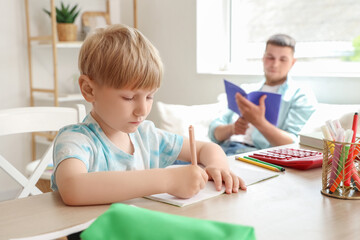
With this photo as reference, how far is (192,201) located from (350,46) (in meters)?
2.10

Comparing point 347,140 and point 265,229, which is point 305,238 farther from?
point 347,140

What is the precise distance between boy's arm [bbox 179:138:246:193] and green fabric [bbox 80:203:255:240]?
48 cm

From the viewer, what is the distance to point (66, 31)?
3.31 metres

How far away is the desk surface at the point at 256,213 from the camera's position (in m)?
0.69

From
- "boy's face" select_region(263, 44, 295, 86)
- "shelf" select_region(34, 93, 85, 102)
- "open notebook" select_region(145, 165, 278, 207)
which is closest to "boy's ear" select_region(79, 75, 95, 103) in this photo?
"open notebook" select_region(145, 165, 278, 207)

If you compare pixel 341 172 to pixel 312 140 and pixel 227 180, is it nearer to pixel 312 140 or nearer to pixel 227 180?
pixel 227 180

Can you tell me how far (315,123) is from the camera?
209cm

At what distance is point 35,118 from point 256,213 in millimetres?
911

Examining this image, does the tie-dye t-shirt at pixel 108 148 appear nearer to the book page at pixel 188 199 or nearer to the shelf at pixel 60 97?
the book page at pixel 188 199

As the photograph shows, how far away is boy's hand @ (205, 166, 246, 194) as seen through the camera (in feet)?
2.94

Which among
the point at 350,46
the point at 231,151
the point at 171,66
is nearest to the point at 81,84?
the point at 231,151

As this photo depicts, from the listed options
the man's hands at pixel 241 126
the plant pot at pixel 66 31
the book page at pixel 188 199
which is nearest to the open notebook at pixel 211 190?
the book page at pixel 188 199

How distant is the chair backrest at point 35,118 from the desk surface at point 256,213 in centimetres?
53

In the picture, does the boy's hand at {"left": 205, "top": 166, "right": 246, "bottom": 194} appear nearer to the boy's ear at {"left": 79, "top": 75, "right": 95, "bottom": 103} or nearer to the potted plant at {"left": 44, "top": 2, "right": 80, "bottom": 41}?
the boy's ear at {"left": 79, "top": 75, "right": 95, "bottom": 103}
